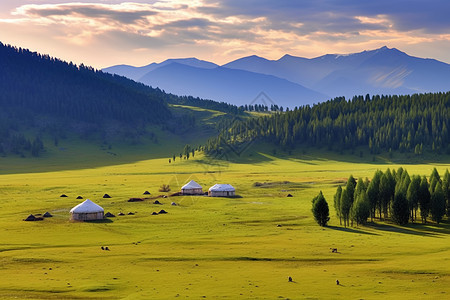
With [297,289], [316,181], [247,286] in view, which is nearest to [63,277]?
[247,286]

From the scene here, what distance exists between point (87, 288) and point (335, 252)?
3434 cm

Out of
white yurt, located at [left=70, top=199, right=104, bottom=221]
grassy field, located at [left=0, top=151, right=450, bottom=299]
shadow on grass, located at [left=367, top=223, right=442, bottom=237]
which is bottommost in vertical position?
grassy field, located at [left=0, top=151, right=450, bottom=299]

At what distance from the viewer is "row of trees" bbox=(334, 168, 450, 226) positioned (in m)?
95.4

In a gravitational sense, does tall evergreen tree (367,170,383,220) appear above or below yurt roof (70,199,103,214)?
above

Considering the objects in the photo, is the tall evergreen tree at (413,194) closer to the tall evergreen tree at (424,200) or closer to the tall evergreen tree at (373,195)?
the tall evergreen tree at (424,200)

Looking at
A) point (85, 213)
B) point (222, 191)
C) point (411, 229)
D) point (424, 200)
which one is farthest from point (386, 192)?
point (85, 213)

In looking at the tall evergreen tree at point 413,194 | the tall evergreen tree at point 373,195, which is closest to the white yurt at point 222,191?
the tall evergreen tree at point 373,195

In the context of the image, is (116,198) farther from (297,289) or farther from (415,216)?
(297,289)

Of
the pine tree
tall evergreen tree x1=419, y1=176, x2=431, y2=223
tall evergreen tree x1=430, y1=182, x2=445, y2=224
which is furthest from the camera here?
tall evergreen tree x1=419, y1=176, x2=431, y2=223

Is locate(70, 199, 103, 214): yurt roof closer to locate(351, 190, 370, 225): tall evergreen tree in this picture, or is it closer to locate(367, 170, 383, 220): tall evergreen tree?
locate(351, 190, 370, 225): tall evergreen tree

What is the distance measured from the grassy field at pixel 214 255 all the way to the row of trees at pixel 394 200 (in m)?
2.74

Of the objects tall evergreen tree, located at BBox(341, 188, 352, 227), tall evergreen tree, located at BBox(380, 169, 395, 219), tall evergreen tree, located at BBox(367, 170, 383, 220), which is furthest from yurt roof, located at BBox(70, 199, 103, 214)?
tall evergreen tree, located at BBox(380, 169, 395, 219)

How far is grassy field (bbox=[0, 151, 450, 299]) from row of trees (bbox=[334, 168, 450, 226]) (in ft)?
8.98

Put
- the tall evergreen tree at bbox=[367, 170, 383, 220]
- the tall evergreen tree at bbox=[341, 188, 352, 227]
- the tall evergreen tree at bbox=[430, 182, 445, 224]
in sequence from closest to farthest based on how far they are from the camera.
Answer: the tall evergreen tree at bbox=[341, 188, 352, 227]
the tall evergreen tree at bbox=[430, 182, 445, 224]
the tall evergreen tree at bbox=[367, 170, 383, 220]
